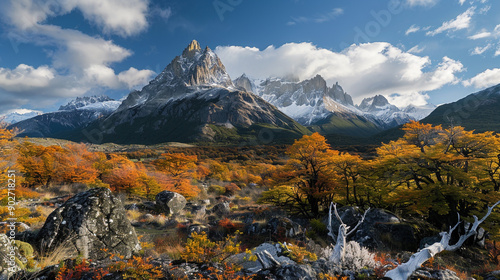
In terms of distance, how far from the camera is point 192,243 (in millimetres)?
5344

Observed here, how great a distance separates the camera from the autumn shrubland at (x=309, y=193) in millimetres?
8868

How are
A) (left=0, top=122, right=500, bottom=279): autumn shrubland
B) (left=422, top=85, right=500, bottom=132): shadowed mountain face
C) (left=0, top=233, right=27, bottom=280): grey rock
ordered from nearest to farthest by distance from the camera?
(left=0, top=233, right=27, bottom=280): grey rock, (left=0, top=122, right=500, bottom=279): autumn shrubland, (left=422, top=85, right=500, bottom=132): shadowed mountain face

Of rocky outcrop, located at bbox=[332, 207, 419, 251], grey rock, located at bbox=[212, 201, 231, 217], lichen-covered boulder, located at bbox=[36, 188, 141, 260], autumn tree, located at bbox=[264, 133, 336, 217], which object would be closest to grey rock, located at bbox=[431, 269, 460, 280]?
rocky outcrop, located at bbox=[332, 207, 419, 251]

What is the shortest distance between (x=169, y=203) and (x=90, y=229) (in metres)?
13.3

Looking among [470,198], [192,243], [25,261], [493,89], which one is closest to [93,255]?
[25,261]

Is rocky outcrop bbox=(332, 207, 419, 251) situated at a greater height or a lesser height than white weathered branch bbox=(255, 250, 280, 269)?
lesser

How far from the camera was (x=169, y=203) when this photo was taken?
2038 cm

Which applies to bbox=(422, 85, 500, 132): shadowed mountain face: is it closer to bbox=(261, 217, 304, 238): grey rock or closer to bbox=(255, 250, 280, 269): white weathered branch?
bbox=(261, 217, 304, 238): grey rock

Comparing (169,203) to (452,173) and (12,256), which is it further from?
(452,173)

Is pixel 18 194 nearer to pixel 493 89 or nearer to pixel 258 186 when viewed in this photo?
pixel 258 186

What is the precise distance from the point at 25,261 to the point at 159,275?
5.26 m

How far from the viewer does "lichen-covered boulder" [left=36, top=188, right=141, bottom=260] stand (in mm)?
7223

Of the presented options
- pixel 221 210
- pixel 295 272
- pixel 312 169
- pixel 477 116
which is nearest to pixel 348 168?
pixel 312 169

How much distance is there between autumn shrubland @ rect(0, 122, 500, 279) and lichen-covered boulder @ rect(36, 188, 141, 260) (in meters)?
0.61
